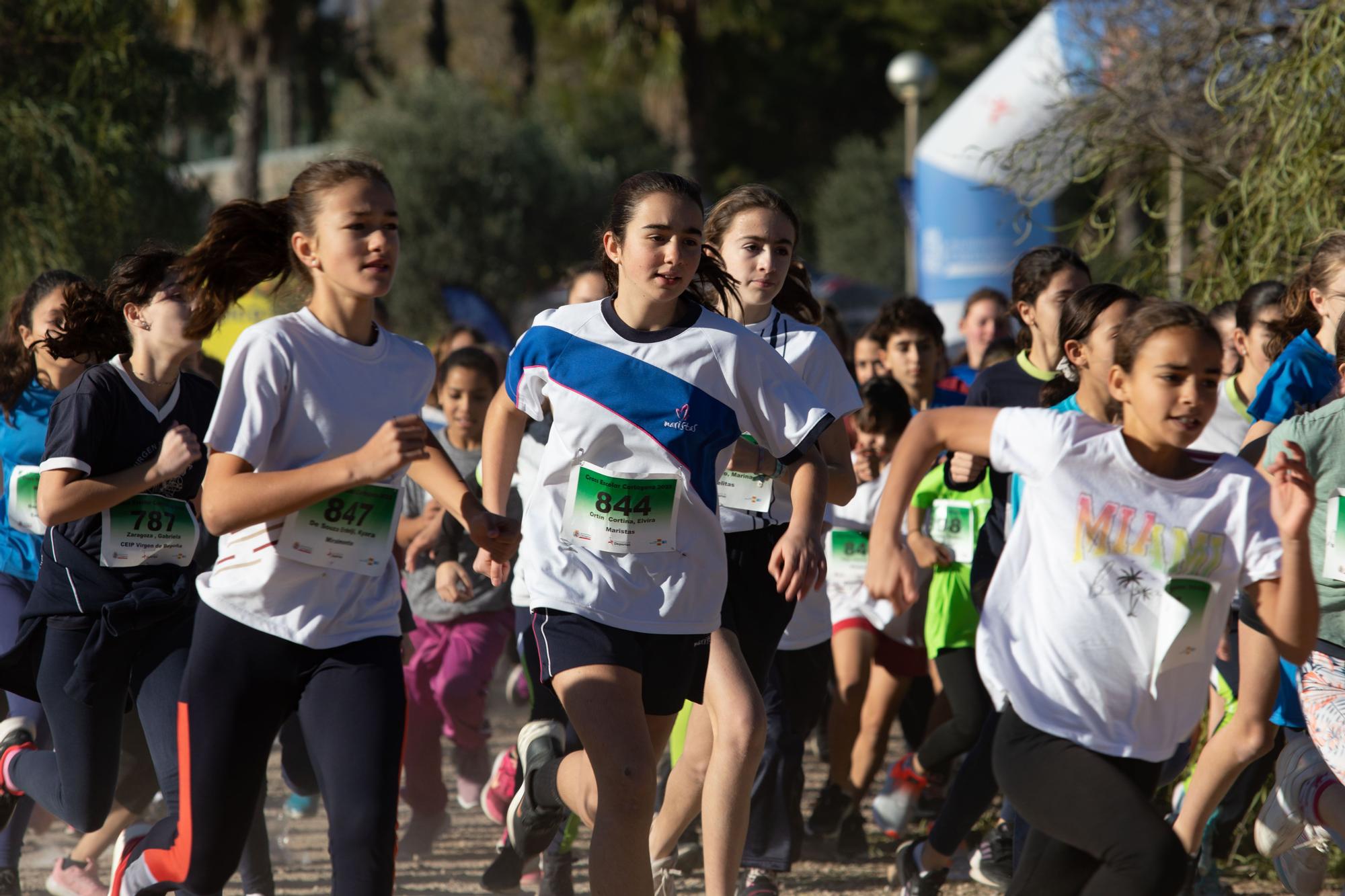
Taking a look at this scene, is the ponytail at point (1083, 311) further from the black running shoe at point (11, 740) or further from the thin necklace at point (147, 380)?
the black running shoe at point (11, 740)

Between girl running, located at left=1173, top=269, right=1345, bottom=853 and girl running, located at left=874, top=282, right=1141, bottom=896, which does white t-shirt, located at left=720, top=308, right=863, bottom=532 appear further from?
girl running, located at left=1173, top=269, right=1345, bottom=853

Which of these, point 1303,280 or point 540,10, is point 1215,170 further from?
point 540,10

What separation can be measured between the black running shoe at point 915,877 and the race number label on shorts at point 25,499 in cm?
280

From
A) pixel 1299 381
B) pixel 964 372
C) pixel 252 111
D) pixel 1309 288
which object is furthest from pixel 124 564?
pixel 252 111

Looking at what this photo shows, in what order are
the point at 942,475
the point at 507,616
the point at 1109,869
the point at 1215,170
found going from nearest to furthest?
1. the point at 1109,869
2. the point at 942,475
3. the point at 507,616
4. the point at 1215,170

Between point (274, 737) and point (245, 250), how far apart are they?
3.68 ft

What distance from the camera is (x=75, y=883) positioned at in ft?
15.8

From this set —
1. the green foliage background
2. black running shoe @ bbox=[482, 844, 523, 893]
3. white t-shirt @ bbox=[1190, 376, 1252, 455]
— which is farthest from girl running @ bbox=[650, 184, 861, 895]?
the green foliage background

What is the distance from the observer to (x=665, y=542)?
3645 mm

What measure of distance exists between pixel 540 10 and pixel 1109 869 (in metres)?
27.6

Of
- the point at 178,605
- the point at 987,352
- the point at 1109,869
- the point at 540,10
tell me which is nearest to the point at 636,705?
the point at 1109,869

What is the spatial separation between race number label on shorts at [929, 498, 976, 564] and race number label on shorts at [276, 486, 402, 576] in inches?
116

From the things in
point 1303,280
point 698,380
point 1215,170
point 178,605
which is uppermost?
point 1215,170

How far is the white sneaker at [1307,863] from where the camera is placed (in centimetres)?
444
